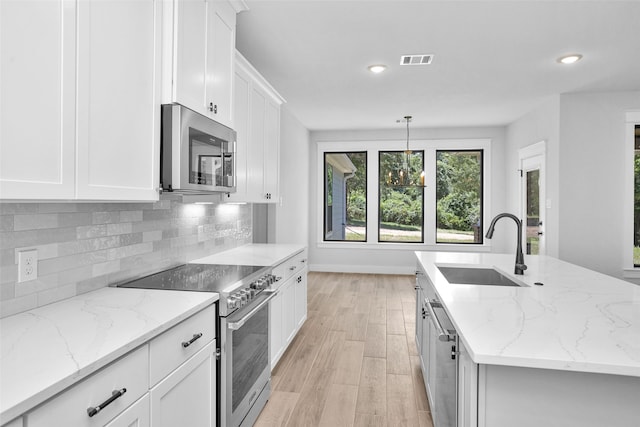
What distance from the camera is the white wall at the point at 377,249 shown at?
6.61 meters

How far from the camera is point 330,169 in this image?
23.8ft

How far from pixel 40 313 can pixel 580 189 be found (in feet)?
17.4

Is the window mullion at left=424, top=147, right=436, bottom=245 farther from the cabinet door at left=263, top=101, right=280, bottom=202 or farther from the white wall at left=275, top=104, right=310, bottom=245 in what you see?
the cabinet door at left=263, top=101, right=280, bottom=202

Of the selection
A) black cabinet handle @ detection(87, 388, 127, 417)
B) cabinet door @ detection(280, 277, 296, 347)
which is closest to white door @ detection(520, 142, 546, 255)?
cabinet door @ detection(280, 277, 296, 347)

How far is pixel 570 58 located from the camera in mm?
3508

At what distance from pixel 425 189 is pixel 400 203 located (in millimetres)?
508

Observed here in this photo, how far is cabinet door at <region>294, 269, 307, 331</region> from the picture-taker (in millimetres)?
3484

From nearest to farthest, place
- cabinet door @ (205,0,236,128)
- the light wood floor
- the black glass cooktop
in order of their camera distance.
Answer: the black glass cooktop, cabinet door @ (205,0,236,128), the light wood floor

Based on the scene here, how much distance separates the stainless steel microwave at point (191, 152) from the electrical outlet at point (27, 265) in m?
0.58

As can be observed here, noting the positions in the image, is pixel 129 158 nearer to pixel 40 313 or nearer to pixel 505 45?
pixel 40 313

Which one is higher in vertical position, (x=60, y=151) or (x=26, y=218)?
(x=60, y=151)

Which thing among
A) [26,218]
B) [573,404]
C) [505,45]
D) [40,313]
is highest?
[505,45]

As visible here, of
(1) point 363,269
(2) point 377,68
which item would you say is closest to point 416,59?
(2) point 377,68

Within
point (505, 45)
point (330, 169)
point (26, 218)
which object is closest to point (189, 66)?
point (26, 218)
